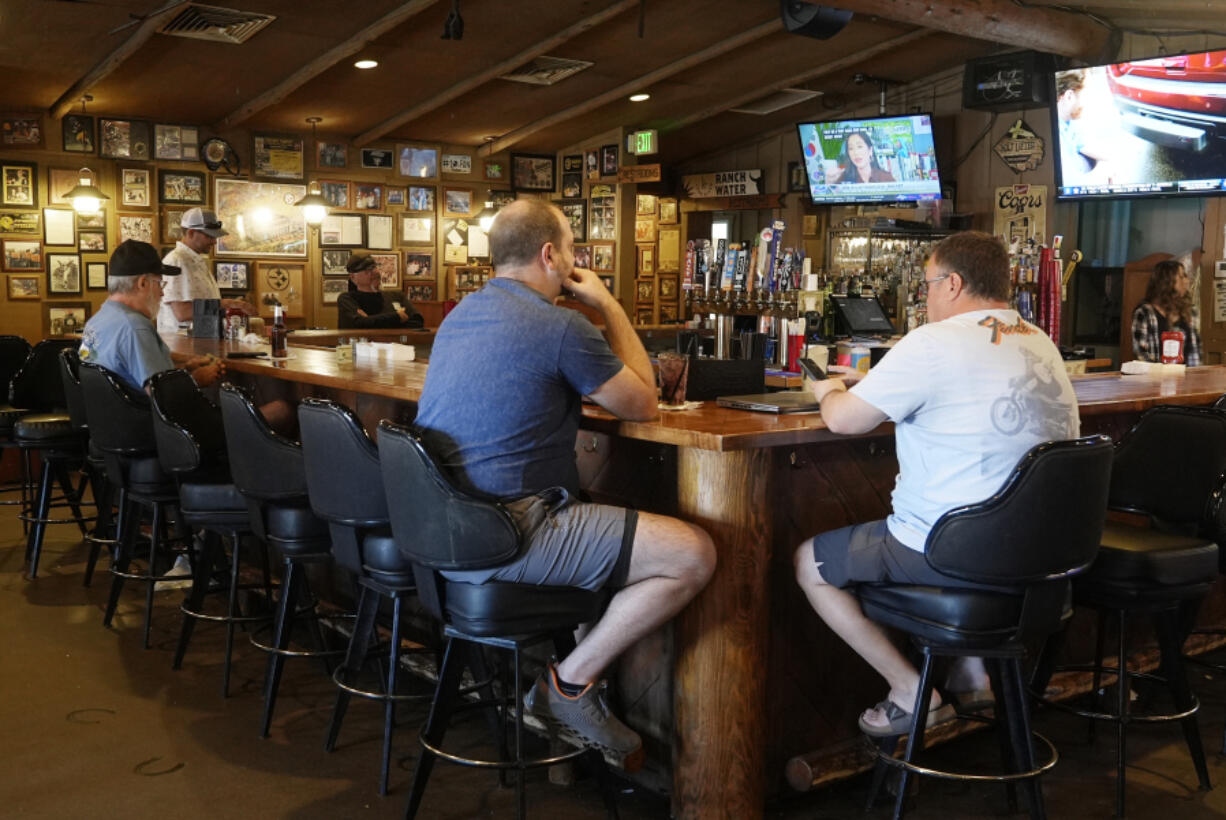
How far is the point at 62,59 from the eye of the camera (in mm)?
7875

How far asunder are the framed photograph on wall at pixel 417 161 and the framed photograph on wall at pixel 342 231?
66 cm

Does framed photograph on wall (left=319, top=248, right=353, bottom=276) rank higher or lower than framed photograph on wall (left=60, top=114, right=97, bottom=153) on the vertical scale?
lower

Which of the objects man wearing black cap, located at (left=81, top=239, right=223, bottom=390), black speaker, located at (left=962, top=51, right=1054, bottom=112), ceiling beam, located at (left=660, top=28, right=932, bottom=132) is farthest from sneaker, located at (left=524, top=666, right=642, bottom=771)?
ceiling beam, located at (left=660, top=28, right=932, bottom=132)

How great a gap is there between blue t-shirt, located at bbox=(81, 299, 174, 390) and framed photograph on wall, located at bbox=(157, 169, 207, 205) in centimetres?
578

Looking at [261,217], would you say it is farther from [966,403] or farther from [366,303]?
[966,403]

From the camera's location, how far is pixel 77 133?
9320mm

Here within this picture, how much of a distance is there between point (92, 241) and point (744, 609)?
27.6 ft

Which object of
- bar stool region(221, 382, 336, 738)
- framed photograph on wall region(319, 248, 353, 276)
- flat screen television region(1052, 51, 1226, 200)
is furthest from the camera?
framed photograph on wall region(319, 248, 353, 276)

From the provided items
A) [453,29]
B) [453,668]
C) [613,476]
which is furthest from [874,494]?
[453,29]

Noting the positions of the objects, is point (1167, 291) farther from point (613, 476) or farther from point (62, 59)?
point (62, 59)

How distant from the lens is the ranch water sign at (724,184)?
11.7m

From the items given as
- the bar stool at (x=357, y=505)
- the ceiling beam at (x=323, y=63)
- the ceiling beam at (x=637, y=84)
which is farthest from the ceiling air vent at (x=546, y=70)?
the bar stool at (x=357, y=505)

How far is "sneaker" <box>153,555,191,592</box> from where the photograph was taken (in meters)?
4.92

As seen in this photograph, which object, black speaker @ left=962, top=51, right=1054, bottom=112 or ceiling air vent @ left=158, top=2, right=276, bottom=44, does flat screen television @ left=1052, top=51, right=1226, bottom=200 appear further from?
ceiling air vent @ left=158, top=2, right=276, bottom=44
